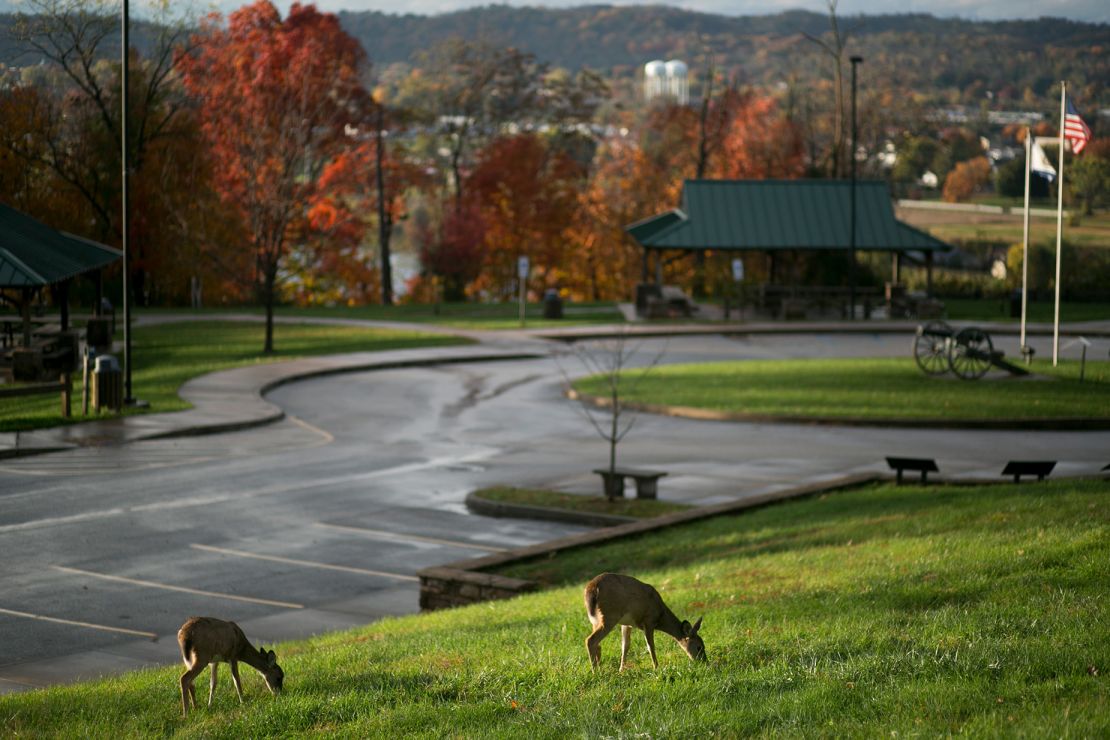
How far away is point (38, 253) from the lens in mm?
32594

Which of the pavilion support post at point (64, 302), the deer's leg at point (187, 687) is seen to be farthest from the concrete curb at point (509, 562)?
the pavilion support post at point (64, 302)

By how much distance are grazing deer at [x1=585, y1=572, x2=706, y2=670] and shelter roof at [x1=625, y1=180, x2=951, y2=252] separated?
49.0 meters

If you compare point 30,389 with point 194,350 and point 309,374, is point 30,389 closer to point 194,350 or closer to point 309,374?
point 309,374

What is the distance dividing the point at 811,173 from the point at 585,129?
25.8 meters

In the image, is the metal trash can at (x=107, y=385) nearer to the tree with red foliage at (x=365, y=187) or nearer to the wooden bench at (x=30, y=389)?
the wooden bench at (x=30, y=389)

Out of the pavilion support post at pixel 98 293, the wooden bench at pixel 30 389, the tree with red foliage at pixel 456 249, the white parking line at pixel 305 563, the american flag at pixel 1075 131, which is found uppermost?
the american flag at pixel 1075 131

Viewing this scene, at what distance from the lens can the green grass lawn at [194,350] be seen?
27.4 meters

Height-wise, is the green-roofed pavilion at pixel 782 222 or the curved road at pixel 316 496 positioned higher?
the green-roofed pavilion at pixel 782 222

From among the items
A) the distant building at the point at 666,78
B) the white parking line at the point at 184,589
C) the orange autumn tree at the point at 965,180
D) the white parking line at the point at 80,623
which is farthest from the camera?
the distant building at the point at 666,78

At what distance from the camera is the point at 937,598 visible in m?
10.1

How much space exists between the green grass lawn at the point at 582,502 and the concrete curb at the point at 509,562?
0.69 m

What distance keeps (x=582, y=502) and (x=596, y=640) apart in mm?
10378

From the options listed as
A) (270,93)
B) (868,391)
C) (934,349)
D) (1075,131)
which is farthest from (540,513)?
(270,93)

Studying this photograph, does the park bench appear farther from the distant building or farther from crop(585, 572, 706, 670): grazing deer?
the distant building
